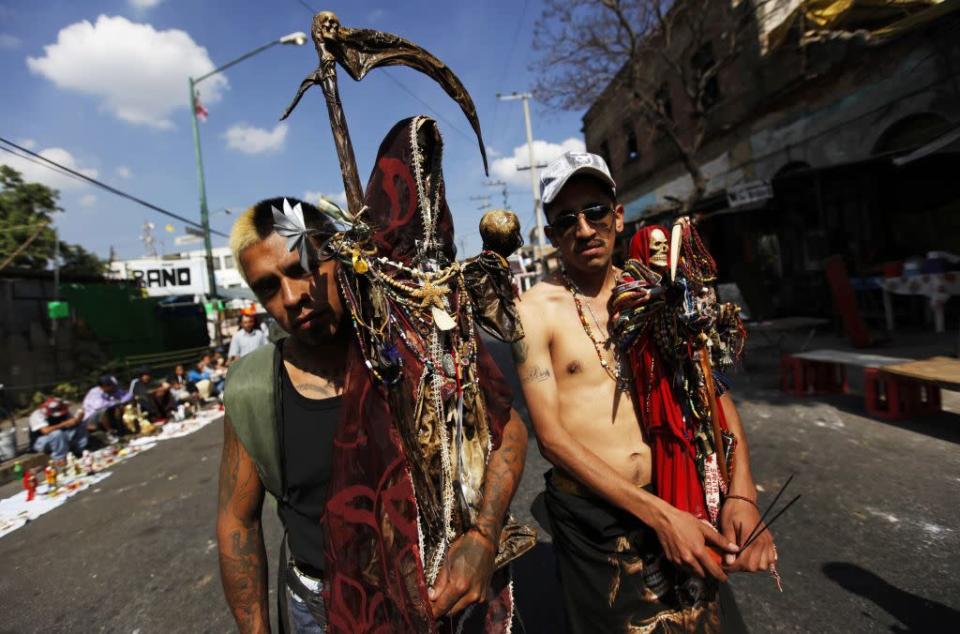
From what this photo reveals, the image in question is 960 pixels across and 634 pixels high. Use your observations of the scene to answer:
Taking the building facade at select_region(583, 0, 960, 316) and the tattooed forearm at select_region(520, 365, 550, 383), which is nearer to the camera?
the tattooed forearm at select_region(520, 365, 550, 383)

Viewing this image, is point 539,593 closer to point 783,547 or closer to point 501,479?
point 783,547

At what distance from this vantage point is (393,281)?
1284mm

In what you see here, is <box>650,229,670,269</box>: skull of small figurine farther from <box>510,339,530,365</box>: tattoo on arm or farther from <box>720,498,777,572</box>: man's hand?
<box>720,498,777,572</box>: man's hand

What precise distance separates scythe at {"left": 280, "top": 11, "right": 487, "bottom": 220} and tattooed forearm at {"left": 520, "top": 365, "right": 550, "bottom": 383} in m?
0.95

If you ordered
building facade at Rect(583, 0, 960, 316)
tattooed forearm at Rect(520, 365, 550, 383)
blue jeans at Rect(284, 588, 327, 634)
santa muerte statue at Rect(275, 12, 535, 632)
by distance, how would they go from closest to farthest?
santa muerte statue at Rect(275, 12, 535, 632), blue jeans at Rect(284, 588, 327, 634), tattooed forearm at Rect(520, 365, 550, 383), building facade at Rect(583, 0, 960, 316)

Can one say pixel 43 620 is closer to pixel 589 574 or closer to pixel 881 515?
pixel 589 574

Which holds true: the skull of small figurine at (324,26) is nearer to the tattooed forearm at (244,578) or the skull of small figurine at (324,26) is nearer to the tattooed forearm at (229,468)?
the tattooed forearm at (229,468)

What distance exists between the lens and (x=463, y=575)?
1.22 m

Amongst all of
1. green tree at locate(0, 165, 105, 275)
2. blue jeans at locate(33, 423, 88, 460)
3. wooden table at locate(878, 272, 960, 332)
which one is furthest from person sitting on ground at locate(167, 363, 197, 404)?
wooden table at locate(878, 272, 960, 332)

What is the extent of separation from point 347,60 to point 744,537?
1.92 metres

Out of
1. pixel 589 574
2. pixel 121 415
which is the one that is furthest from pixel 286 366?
pixel 121 415

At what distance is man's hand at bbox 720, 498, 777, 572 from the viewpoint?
4.97ft

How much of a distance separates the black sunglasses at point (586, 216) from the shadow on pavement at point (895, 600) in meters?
2.51

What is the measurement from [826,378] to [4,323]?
17.7 meters
